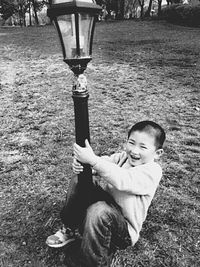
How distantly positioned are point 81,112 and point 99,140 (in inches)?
90.7

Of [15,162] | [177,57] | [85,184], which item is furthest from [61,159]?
[177,57]

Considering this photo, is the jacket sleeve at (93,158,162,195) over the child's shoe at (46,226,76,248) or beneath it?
over

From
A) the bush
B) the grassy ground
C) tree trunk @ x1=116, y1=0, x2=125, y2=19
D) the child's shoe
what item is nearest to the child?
the child's shoe

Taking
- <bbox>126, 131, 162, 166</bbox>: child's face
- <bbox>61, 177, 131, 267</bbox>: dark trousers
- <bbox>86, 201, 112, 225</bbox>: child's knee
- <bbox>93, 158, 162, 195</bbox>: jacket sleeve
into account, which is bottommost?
<bbox>61, 177, 131, 267</bbox>: dark trousers

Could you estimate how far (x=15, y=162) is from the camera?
377 centimetres

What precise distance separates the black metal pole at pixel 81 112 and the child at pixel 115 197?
5 cm

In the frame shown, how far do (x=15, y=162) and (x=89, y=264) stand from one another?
82.9 inches

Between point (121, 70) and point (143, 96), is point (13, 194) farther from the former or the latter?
point (121, 70)

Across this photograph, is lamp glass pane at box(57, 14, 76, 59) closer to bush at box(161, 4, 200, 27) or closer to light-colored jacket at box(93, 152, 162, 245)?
light-colored jacket at box(93, 152, 162, 245)

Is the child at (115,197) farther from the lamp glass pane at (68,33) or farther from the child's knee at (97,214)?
the lamp glass pane at (68,33)

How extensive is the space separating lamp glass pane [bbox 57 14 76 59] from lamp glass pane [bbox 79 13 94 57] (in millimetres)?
43

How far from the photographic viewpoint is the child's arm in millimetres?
1979

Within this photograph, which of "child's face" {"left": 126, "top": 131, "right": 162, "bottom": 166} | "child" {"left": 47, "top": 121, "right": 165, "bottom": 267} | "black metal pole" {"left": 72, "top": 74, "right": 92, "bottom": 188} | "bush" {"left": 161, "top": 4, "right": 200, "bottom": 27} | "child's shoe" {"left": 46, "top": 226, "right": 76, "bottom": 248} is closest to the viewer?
"black metal pole" {"left": 72, "top": 74, "right": 92, "bottom": 188}

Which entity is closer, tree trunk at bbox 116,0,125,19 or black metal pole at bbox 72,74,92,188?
black metal pole at bbox 72,74,92,188
